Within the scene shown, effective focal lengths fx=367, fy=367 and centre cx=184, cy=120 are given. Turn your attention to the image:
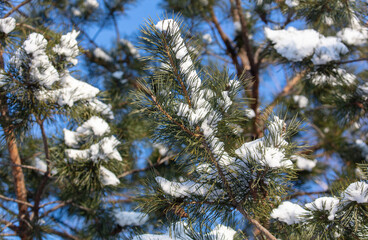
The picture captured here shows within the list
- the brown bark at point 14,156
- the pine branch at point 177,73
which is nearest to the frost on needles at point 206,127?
the pine branch at point 177,73

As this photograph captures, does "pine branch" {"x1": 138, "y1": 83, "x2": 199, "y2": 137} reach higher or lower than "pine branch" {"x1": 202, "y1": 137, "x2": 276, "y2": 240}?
higher

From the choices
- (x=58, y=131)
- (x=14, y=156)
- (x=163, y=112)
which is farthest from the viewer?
(x=14, y=156)

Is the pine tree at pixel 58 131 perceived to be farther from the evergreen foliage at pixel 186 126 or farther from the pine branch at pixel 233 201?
the pine branch at pixel 233 201

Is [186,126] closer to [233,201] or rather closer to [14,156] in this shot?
[233,201]

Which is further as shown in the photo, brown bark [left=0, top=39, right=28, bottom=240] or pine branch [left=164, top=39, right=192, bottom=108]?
brown bark [left=0, top=39, right=28, bottom=240]

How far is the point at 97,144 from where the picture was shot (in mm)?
1714

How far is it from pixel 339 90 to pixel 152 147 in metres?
1.45

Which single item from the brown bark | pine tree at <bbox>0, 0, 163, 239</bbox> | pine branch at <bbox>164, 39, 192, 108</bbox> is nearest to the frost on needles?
pine branch at <bbox>164, 39, 192, 108</bbox>

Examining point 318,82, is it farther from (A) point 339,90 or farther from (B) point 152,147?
(B) point 152,147

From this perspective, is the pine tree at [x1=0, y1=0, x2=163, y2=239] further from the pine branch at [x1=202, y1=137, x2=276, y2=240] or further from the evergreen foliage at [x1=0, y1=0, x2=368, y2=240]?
the pine branch at [x1=202, y1=137, x2=276, y2=240]

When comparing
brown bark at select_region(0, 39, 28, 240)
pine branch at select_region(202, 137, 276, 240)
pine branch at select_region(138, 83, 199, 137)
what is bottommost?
pine branch at select_region(202, 137, 276, 240)

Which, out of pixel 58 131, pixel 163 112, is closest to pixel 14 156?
pixel 58 131

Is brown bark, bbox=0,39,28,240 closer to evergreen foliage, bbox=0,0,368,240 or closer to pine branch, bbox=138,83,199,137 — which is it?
evergreen foliage, bbox=0,0,368,240

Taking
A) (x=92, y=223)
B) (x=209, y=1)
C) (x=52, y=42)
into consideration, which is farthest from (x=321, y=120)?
(x=52, y=42)
